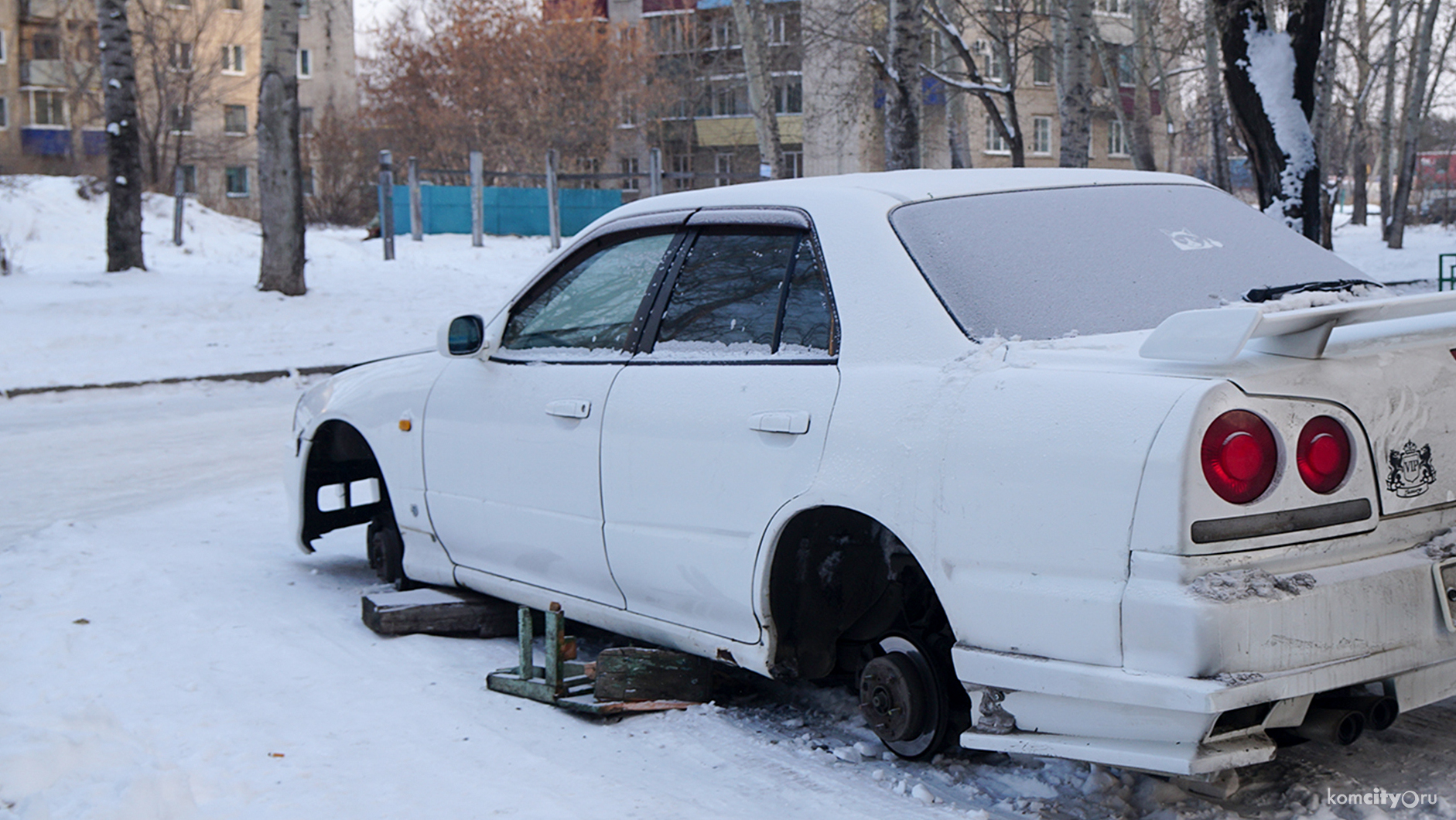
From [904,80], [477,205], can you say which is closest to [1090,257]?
[904,80]

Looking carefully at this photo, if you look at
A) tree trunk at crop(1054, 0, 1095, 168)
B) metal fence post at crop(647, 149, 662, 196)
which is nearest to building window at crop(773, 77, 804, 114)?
metal fence post at crop(647, 149, 662, 196)

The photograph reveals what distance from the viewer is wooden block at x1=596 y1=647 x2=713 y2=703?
4.10 m

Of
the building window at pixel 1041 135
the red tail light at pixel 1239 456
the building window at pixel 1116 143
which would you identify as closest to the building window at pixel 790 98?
the building window at pixel 1041 135

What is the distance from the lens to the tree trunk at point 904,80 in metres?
17.5

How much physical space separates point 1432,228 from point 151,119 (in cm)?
4727

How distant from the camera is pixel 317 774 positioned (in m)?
3.62

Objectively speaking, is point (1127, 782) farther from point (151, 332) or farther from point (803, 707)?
point (151, 332)

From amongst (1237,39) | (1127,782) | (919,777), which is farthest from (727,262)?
Answer: (1237,39)

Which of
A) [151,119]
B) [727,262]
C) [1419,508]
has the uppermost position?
[151,119]

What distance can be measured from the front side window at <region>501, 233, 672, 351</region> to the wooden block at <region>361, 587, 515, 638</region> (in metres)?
0.99

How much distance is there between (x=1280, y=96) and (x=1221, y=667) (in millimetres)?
12524

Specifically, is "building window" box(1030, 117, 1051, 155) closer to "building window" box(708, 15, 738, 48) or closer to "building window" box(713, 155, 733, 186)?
"building window" box(713, 155, 733, 186)

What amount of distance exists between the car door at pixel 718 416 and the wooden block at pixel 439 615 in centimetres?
101

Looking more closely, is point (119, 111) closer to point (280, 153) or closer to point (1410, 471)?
point (280, 153)
